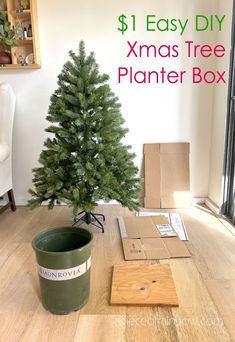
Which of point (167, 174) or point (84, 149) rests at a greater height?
point (84, 149)

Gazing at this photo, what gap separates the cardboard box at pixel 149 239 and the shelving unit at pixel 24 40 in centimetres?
150

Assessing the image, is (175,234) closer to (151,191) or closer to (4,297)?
(151,191)

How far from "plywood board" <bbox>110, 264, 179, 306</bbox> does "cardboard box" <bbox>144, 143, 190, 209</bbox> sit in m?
1.02

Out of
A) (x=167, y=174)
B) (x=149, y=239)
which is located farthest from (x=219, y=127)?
(x=149, y=239)

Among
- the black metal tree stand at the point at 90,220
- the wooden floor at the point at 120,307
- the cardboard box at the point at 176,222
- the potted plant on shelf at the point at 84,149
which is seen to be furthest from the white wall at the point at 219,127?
the black metal tree stand at the point at 90,220

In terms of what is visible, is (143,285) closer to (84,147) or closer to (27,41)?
(84,147)

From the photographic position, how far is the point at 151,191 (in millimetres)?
2596

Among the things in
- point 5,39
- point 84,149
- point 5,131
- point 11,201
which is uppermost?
point 5,39

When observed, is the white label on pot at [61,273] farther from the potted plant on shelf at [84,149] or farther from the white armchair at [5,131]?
the white armchair at [5,131]

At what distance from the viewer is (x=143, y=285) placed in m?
1.43

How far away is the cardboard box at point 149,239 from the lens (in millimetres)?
1748

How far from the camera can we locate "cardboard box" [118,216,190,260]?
1748 mm

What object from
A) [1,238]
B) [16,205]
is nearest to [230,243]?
[1,238]

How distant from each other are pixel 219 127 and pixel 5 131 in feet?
5.78
